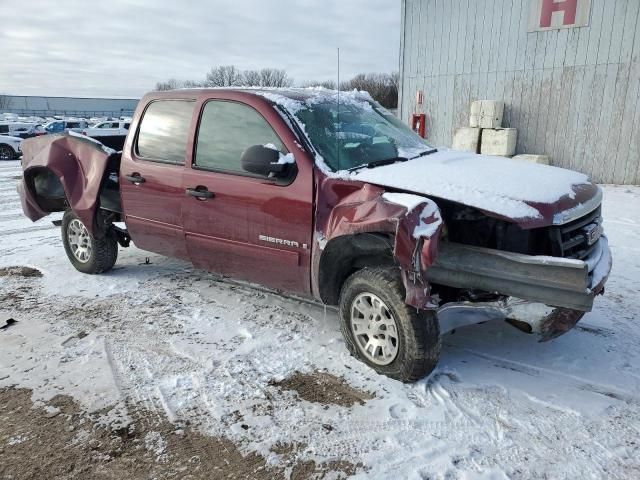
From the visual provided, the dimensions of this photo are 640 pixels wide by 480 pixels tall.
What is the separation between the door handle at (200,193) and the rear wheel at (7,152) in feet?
67.4

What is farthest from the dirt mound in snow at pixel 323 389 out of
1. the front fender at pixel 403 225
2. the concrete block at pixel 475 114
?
the concrete block at pixel 475 114

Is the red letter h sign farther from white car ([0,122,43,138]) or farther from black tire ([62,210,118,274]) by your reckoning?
white car ([0,122,43,138])

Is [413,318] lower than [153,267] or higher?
higher

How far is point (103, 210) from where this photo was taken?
205 inches

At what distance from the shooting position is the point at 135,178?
180 inches

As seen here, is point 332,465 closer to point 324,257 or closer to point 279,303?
point 324,257

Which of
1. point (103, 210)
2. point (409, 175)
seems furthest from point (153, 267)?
point (409, 175)

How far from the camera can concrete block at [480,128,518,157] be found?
1153cm

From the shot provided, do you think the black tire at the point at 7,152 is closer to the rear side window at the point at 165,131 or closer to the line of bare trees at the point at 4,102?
the rear side window at the point at 165,131

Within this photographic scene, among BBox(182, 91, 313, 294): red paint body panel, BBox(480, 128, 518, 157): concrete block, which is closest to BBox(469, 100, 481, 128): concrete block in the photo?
BBox(480, 128, 518, 157): concrete block

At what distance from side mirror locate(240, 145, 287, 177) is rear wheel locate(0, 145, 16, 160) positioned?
842 inches

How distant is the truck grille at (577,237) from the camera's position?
2934 millimetres

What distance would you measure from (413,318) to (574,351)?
1442mm

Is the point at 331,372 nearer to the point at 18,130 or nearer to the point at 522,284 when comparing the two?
the point at 522,284
